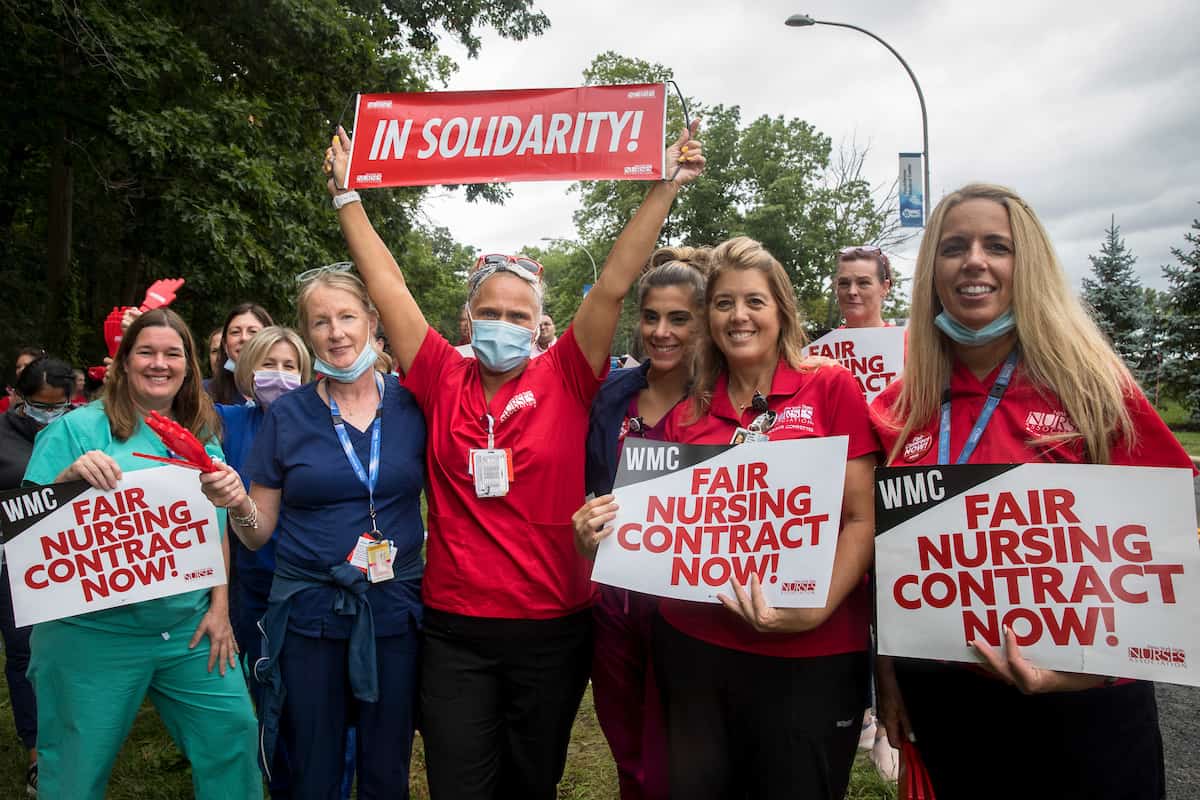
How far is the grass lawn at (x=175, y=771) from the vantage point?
4109 mm

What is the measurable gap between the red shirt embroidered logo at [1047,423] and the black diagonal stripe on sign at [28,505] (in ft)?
11.1

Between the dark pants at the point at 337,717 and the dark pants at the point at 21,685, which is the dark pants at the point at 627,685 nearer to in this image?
the dark pants at the point at 337,717

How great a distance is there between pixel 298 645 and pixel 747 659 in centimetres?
161

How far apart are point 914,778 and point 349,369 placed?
2.39 metres

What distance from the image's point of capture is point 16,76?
10.2m

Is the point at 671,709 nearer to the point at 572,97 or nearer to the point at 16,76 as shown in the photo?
the point at 572,97

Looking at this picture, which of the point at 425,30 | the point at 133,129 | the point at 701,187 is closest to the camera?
the point at 133,129

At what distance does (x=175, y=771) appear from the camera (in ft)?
14.6

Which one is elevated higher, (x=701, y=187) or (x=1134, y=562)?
(x=701, y=187)

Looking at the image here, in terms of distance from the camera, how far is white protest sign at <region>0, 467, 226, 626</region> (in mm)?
2971

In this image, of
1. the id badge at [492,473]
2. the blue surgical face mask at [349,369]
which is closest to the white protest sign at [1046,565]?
the id badge at [492,473]

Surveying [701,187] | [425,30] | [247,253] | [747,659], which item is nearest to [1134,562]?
[747,659]

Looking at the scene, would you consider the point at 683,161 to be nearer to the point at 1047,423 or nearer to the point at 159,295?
the point at 1047,423

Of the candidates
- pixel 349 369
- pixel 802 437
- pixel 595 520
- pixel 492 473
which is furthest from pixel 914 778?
pixel 349 369
